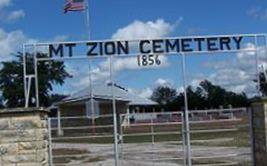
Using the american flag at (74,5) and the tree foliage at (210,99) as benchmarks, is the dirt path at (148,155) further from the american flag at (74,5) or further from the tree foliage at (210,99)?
the tree foliage at (210,99)

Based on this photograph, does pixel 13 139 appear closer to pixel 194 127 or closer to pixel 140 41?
pixel 140 41

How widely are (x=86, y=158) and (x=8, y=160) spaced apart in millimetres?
9912

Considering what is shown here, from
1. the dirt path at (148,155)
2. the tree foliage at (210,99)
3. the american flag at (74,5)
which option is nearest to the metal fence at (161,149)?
the dirt path at (148,155)

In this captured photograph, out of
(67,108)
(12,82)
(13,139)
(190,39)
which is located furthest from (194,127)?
(12,82)

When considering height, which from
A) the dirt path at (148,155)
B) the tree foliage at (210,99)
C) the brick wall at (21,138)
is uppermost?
the tree foliage at (210,99)

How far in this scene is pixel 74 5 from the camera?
937 inches

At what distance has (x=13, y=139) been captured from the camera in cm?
1491

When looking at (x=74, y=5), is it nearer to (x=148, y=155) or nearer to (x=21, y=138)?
(x=148, y=155)

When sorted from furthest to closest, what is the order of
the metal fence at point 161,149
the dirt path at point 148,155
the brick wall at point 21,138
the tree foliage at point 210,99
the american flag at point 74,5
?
the tree foliage at point 210,99 < the american flag at point 74,5 < the dirt path at point 148,155 < the metal fence at point 161,149 < the brick wall at point 21,138

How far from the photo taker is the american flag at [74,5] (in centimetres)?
2378

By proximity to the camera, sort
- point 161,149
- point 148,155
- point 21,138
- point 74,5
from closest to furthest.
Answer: point 21,138
point 74,5
point 148,155
point 161,149

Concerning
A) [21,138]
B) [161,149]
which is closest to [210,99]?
[161,149]

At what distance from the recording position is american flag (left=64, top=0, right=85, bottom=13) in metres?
23.8

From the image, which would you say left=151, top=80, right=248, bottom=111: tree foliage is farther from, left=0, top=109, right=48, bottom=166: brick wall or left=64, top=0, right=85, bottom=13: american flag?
left=0, top=109, right=48, bottom=166: brick wall
